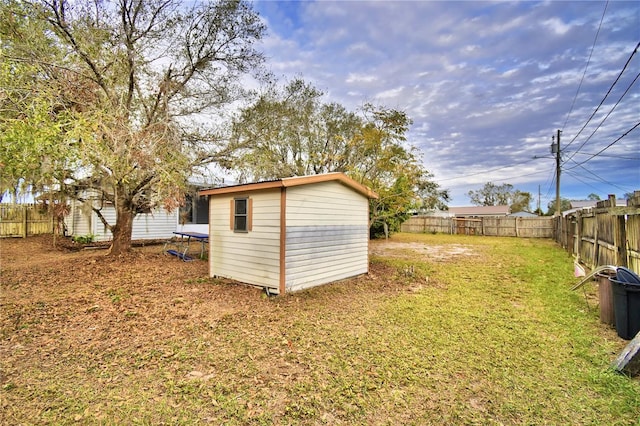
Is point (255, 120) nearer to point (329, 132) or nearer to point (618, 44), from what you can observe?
point (329, 132)

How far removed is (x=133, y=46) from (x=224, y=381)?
8906mm

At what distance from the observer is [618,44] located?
7.43 metres

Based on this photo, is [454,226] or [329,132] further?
[454,226]

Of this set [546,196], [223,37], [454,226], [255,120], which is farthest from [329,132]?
[546,196]

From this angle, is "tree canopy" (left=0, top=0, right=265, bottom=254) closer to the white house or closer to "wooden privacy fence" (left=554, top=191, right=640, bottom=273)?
the white house

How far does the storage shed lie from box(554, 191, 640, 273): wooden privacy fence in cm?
525

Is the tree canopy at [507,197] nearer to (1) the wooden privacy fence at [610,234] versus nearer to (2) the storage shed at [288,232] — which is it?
(1) the wooden privacy fence at [610,234]

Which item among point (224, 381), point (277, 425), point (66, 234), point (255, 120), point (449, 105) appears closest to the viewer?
point (277, 425)

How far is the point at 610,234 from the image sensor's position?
6492 mm

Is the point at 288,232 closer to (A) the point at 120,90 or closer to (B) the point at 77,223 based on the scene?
(A) the point at 120,90

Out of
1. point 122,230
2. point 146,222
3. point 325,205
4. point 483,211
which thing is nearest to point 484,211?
point 483,211

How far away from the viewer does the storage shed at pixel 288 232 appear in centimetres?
593

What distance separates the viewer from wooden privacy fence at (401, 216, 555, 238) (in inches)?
786

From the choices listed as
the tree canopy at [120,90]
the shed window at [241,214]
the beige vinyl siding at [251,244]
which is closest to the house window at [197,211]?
the tree canopy at [120,90]
